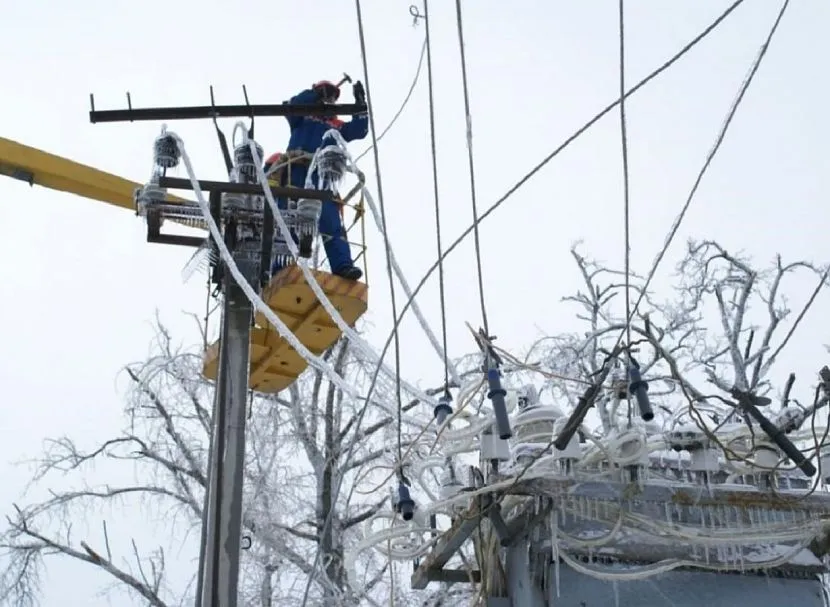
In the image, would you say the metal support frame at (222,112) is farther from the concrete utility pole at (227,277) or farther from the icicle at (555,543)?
the icicle at (555,543)

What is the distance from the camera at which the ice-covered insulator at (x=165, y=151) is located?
27.7 ft

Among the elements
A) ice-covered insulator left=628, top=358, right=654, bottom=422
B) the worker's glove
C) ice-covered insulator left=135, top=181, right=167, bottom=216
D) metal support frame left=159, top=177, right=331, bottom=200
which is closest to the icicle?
ice-covered insulator left=628, top=358, right=654, bottom=422

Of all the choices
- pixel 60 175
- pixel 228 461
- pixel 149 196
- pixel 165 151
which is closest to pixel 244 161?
pixel 165 151

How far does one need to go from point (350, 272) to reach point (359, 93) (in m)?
1.87

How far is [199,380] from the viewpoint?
1639 centimetres

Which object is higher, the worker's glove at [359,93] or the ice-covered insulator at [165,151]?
the worker's glove at [359,93]

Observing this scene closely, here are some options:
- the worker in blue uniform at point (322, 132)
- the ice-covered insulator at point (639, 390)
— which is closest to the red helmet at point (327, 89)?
the worker in blue uniform at point (322, 132)

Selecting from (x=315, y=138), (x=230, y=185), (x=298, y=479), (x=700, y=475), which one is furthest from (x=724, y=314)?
(x=700, y=475)

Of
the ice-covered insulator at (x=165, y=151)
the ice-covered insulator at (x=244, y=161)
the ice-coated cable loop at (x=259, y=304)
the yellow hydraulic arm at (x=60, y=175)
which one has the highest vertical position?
the yellow hydraulic arm at (x=60, y=175)

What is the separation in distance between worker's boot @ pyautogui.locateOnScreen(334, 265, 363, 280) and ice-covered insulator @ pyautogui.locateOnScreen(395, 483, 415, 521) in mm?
3818

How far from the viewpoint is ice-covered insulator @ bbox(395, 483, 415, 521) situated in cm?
543

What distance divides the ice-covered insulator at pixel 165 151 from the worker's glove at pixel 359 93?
206cm

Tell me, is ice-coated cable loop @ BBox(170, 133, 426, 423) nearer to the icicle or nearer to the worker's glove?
the icicle

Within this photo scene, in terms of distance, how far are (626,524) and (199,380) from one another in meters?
12.1
